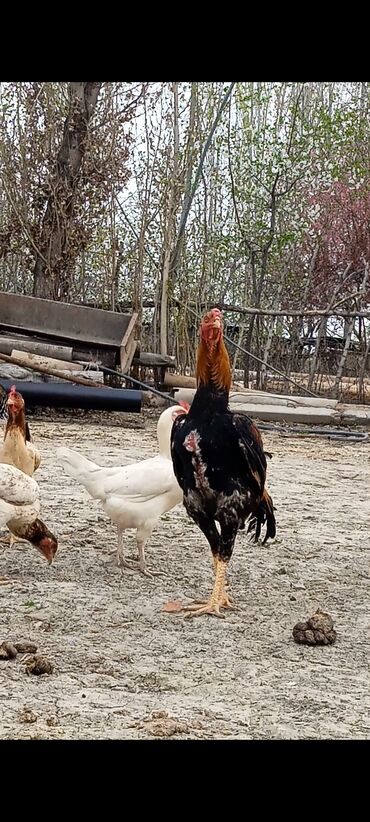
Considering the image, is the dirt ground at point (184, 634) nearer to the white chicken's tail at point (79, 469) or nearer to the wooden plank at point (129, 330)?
the white chicken's tail at point (79, 469)

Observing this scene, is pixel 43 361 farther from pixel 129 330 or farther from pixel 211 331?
pixel 211 331

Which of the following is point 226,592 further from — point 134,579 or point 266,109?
point 266,109

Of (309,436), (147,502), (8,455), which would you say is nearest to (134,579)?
(147,502)

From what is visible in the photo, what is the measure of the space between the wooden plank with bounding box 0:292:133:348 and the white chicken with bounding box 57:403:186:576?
259 inches

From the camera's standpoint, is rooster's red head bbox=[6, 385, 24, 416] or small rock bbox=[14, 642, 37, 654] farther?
rooster's red head bbox=[6, 385, 24, 416]

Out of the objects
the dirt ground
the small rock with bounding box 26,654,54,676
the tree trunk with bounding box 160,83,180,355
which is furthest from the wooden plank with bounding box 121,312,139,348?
the small rock with bounding box 26,654,54,676

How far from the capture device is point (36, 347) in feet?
34.5

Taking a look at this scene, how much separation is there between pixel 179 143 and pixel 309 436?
539 cm

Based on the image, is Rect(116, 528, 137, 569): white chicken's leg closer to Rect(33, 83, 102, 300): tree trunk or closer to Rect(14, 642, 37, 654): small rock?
Rect(14, 642, 37, 654): small rock

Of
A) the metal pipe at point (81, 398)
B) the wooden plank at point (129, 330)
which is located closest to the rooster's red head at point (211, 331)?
the metal pipe at point (81, 398)

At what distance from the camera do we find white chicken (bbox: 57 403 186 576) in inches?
181

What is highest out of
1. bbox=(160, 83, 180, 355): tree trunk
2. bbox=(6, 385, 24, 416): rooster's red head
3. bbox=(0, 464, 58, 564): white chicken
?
bbox=(160, 83, 180, 355): tree trunk

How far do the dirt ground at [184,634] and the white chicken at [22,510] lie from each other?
18 cm

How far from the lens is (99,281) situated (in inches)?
555
